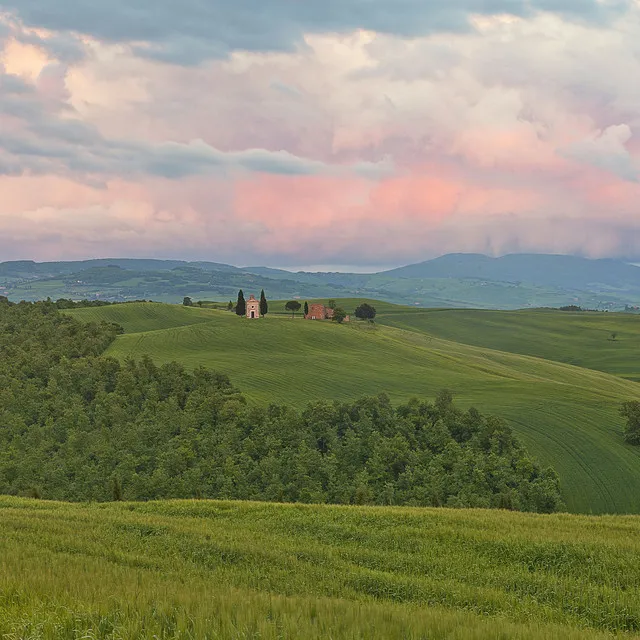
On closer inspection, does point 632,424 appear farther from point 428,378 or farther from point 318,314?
point 318,314

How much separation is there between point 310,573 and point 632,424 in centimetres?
6747

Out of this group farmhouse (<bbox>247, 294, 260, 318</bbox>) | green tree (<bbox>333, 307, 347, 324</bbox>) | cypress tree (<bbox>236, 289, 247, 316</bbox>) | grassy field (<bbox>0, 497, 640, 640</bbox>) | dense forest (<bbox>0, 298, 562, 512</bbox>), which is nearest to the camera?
grassy field (<bbox>0, 497, 640, 640</bbox>)

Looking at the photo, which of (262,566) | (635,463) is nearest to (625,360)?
(635,463)

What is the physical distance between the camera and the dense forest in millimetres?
54500

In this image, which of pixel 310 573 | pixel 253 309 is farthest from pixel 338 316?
pixel 310 573

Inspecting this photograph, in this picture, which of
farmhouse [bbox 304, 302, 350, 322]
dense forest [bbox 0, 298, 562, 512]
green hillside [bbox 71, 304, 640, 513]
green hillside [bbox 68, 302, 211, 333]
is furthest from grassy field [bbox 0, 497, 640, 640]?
farmhouse [bbox 304, 302, 350, 322]

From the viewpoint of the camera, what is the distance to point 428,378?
103m

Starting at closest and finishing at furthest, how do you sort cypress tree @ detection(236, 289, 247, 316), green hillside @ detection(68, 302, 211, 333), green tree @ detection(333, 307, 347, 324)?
green hillside @ detection(68, 302, 211, 333)
cypress tree @ detection(236, 289, 247, 316)
green tree @ detection(333, 307, 347, 324)

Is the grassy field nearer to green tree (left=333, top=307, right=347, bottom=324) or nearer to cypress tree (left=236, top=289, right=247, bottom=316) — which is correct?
cypress tree (left=236, top=289, right=247, bottom=316)

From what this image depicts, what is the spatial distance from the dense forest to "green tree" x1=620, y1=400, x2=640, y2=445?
15.9 meters

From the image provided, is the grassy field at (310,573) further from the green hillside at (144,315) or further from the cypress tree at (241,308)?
the green hillside at (144,315)

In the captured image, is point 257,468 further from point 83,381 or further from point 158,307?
point 158,307

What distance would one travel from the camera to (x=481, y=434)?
66.9 meters

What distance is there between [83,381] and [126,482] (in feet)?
130
